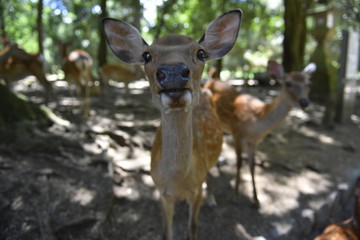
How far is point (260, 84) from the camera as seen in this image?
45.3 feet

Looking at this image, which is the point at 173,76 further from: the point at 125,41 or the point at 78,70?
the point at 78,70

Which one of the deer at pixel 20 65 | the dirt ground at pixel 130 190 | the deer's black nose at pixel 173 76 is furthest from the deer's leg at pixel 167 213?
the deer at pixel 20 65

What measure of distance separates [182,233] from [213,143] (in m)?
1.07

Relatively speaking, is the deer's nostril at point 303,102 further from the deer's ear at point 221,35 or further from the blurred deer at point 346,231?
the deer's ear at point 221,35

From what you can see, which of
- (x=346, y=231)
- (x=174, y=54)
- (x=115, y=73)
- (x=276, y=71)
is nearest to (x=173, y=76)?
(x=174, y=54)

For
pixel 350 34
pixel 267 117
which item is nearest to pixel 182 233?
pixel 267 117

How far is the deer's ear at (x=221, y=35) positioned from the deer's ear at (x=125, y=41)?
52 cm

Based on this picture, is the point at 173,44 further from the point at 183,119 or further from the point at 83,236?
the point at 83,236

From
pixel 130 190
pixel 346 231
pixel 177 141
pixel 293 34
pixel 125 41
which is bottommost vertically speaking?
pixel 346 231

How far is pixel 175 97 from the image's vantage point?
1.79 metres

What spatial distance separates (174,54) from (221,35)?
0.68 metres

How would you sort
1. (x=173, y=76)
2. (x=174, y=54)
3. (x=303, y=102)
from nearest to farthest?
(x=173, y=76) → (x=174, y=54) → (x=303, y=102)

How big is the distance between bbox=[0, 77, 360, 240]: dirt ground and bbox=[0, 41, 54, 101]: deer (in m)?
2.66

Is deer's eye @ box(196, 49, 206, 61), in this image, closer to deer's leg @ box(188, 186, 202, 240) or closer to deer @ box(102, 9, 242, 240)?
deer @ box(102, 9, 242, 240)
